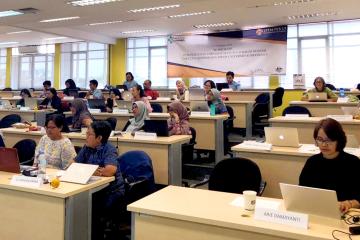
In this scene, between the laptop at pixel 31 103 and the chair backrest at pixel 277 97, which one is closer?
the laptop at pixel 31 103

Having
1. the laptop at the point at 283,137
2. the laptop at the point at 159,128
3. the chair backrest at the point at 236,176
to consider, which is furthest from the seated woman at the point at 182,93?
the chair backrest at the point at 236,176

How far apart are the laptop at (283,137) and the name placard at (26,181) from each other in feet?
6.78

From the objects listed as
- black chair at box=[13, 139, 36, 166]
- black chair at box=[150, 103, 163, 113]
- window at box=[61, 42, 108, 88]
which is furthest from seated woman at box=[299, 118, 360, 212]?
window at box=[61, 42, 108, 88]

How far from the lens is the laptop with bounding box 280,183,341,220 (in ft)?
5.48

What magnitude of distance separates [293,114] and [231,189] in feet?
9.18

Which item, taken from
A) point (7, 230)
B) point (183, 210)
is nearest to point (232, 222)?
point (183, 210)

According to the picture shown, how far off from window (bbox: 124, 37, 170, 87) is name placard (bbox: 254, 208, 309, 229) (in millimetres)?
10577

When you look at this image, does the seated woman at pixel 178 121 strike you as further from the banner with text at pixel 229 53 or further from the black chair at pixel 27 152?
the banner with text at pixel 229 53

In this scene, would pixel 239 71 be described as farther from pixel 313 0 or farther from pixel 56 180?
pixel 56 180

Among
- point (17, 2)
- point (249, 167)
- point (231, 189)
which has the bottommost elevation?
point (231, 189)

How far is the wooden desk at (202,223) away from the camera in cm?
169

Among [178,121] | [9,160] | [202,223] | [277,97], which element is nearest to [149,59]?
[277,97]

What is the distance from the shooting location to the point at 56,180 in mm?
2387

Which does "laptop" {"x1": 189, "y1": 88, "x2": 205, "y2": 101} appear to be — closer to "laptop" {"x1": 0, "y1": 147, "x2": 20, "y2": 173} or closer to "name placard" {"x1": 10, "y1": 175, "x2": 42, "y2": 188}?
"laptop" {"x1": 0, "y1": 147, "x2": 20, "y2": 173}
